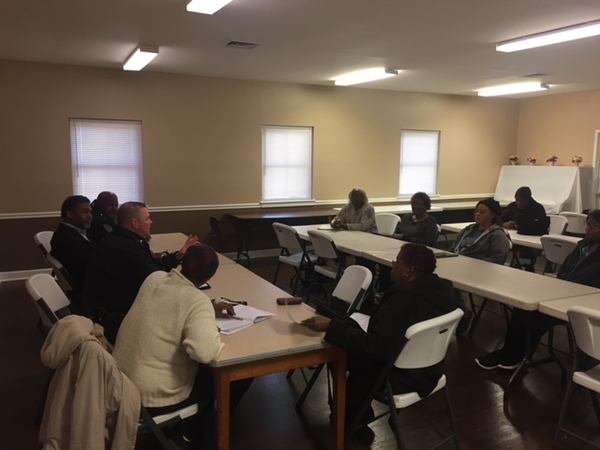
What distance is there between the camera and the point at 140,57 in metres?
5.25

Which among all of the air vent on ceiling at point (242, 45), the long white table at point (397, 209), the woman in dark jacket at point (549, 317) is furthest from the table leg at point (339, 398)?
the long white table at point (397, 209)

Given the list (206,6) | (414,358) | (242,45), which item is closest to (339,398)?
(414,358)

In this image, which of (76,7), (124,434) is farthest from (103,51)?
(124,434)

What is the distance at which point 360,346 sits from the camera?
2096 mm

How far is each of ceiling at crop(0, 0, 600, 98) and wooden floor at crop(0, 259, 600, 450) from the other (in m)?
2.66

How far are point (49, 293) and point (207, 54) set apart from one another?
3555mm

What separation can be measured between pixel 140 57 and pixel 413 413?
4.45 metres

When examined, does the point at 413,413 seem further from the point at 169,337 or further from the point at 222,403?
the point at 169,337

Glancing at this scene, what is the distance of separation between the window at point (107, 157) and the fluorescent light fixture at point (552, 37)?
4605 millimetres

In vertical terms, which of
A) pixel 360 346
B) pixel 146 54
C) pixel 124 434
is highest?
pixel 146 54

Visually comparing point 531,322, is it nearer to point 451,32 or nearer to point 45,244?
point 451,32

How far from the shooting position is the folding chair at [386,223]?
6086 millimetres

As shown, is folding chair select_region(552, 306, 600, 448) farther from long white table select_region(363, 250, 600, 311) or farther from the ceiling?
the ceiling

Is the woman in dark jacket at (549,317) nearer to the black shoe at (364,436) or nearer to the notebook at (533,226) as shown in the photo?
the black shoe at (364,436)
